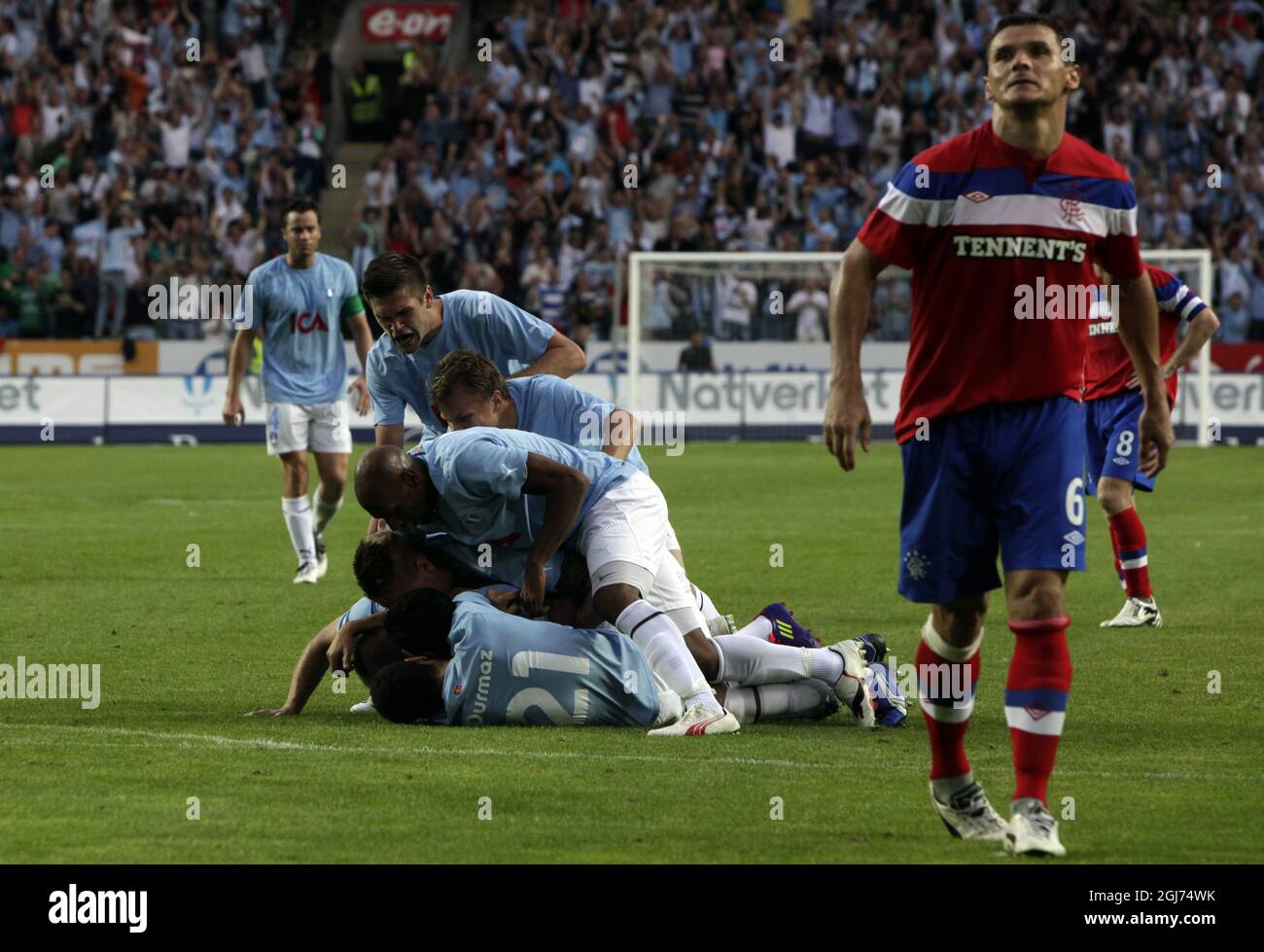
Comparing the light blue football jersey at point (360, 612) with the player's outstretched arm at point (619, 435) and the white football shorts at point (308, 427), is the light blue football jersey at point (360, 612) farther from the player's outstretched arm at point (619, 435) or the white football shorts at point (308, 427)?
the white football shorts at point (308, 427)

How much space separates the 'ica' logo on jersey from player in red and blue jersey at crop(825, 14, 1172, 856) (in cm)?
820

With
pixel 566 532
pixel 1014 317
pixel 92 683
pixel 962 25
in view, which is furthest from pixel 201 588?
pixel 962 25

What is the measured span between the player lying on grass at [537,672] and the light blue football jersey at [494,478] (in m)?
0.27

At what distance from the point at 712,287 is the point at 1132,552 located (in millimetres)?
17659

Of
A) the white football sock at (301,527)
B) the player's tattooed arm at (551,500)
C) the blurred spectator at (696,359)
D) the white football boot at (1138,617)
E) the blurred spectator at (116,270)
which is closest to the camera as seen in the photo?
the player's tattooed arm at (551,500)

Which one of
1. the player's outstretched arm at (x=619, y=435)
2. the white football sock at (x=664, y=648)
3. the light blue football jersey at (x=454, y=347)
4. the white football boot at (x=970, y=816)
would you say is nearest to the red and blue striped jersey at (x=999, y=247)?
the white football boot at (x=970, y=816)

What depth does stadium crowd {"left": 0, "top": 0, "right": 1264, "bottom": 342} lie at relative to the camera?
29156mm

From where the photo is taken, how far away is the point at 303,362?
1333 cm

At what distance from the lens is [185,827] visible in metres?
5.58

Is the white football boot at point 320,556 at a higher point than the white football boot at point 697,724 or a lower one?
lower

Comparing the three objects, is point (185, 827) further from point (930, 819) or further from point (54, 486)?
point (54, 486)

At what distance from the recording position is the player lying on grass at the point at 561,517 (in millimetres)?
6980

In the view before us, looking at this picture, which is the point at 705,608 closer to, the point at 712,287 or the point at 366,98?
the point at 712,287
